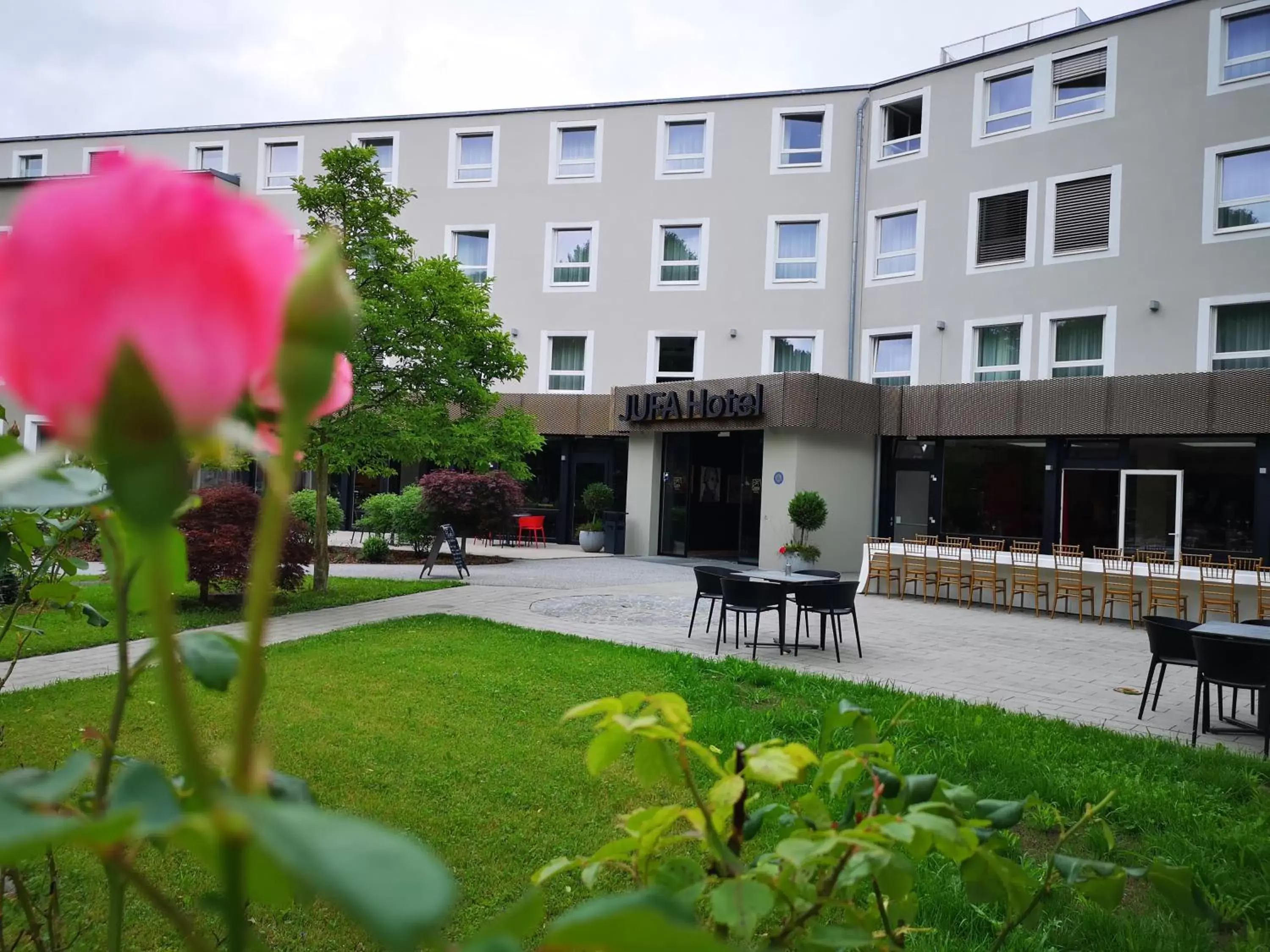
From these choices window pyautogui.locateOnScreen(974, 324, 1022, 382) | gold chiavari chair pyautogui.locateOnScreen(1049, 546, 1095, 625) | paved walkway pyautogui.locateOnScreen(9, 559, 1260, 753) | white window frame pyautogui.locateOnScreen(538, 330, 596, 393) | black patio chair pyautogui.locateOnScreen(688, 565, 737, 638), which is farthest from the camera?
white window frame pyautogui.locateOnScreen(538, 330, 596, 393)

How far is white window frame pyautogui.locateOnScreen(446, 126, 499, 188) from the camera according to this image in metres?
24.1

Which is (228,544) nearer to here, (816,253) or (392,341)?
(392,341)

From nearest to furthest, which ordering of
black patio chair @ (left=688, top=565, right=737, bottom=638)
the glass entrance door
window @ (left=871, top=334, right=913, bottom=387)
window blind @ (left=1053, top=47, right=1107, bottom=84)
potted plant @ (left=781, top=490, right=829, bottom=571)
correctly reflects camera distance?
black patio chair @ (left=688, top=565, right=737, bottom=638)
the glass entrance door
potted plant @ (left=781, top=490, right=829, bottom=571)
window blind @ (left=1053, top=47, right=1107, bottom=84)
window @ (left=871, top=334, right=913, bottom=387)

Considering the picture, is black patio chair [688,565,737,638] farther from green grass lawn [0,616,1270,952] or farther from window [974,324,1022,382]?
window [974,324,1022,382]

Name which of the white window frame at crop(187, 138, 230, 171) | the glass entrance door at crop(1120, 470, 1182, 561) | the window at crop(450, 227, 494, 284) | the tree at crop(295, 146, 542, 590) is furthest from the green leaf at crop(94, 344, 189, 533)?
the white window frame at crop(187, 138, 230, 171)

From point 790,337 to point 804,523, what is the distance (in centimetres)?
622

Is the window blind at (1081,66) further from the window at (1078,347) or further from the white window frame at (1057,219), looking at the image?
the window at (1078,347)

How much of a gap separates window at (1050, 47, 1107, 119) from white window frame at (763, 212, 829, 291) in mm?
5467

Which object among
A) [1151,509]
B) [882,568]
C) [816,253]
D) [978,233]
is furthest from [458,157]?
[1151,509]

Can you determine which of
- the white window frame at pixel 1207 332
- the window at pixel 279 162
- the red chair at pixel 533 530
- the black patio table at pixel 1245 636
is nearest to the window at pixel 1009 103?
the white window frame at pixel 1207 332

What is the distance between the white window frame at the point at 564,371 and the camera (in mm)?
23094

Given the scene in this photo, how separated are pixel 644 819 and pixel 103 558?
0.64m

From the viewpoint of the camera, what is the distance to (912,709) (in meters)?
5.93

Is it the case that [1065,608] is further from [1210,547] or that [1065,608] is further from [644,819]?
[644,819]
